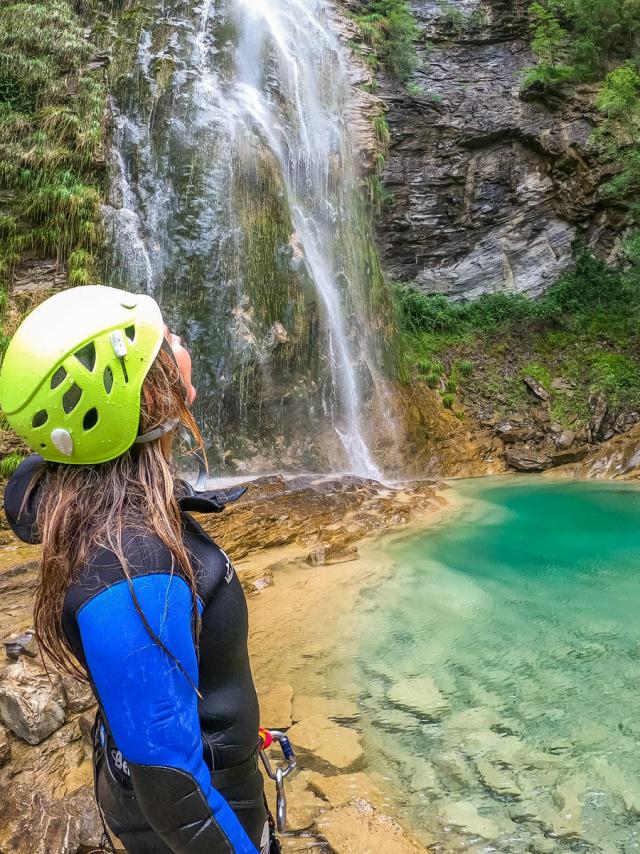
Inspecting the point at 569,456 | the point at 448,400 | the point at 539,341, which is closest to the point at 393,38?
the point at 539,341

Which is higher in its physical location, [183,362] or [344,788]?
[183,362]

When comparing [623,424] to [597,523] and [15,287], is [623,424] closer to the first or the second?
[597,523]

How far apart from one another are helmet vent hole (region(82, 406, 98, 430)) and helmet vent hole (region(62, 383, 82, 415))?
0.03 metres

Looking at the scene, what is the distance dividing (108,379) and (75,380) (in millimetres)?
58

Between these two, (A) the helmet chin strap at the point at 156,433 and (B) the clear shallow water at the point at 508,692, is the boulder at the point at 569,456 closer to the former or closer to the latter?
(B) the clear shallow water at the point at 508,692

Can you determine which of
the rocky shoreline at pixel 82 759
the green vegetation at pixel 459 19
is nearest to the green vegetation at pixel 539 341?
the green vegetation at pixel 459 19

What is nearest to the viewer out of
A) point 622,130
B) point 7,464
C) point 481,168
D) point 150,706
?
point 150,706

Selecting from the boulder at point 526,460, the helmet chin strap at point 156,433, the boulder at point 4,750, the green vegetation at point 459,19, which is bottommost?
the boulder at point 526,460

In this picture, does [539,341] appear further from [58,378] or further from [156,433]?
[58,378]

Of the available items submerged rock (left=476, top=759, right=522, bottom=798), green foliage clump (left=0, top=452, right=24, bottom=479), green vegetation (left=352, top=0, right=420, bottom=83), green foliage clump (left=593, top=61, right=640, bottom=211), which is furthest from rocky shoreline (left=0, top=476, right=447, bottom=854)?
green vegetation (left=352, top=0, right=420, bottom=83)

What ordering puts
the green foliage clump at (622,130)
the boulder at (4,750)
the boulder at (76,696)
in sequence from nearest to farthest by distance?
the boulder at (4,750) < the boulder at (76,696) < the green foliage clump at (622,130)

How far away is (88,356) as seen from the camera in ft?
3.71

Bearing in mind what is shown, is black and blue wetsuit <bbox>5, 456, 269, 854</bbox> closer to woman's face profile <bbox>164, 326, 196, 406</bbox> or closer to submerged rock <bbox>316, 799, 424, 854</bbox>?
woman's face profile <bbox>164, 326, 196, 406</bbox>

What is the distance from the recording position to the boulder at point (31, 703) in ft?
9.12
